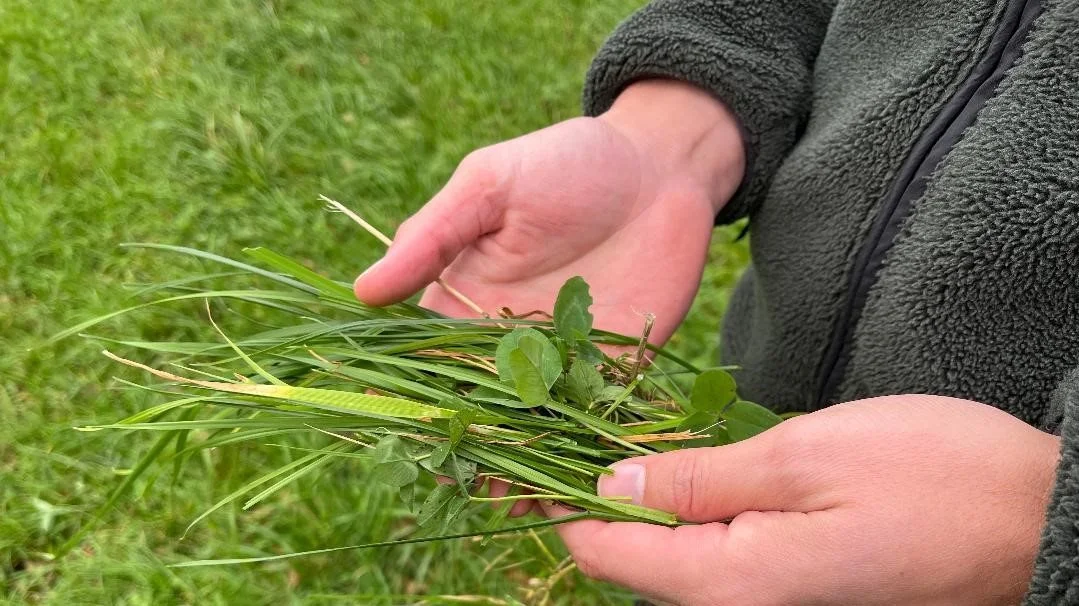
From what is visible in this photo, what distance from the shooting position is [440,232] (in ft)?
3.37

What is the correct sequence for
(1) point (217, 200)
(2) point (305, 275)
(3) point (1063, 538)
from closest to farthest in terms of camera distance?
(3) point (1063, 538)
(2) point (305, 275)
(1) point (217, 200)

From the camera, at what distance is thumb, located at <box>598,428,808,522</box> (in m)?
0.73

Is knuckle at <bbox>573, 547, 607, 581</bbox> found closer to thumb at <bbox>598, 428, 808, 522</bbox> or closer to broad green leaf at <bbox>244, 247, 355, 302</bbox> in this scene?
thumb at <bbox>598, 428, 808, 522</bbox>

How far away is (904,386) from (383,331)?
0.63m

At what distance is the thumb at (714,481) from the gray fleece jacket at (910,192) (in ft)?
0.70

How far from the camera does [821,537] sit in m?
0.67

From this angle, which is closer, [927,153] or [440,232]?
[927,153]

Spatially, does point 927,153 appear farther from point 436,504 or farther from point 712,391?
point 436,504

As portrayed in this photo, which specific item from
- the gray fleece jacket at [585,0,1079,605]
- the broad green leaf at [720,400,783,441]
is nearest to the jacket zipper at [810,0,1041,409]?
the gray fleece jacket at [585,0,1079,605]

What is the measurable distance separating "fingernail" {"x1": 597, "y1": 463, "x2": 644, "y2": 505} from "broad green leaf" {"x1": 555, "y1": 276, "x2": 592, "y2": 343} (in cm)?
17

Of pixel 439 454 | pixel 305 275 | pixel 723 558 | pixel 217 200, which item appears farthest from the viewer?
pixel 217 200

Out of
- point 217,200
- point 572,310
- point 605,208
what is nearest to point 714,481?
point 572,310

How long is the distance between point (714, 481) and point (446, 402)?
310mm

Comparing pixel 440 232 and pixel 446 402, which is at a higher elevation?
pixel 440 232
